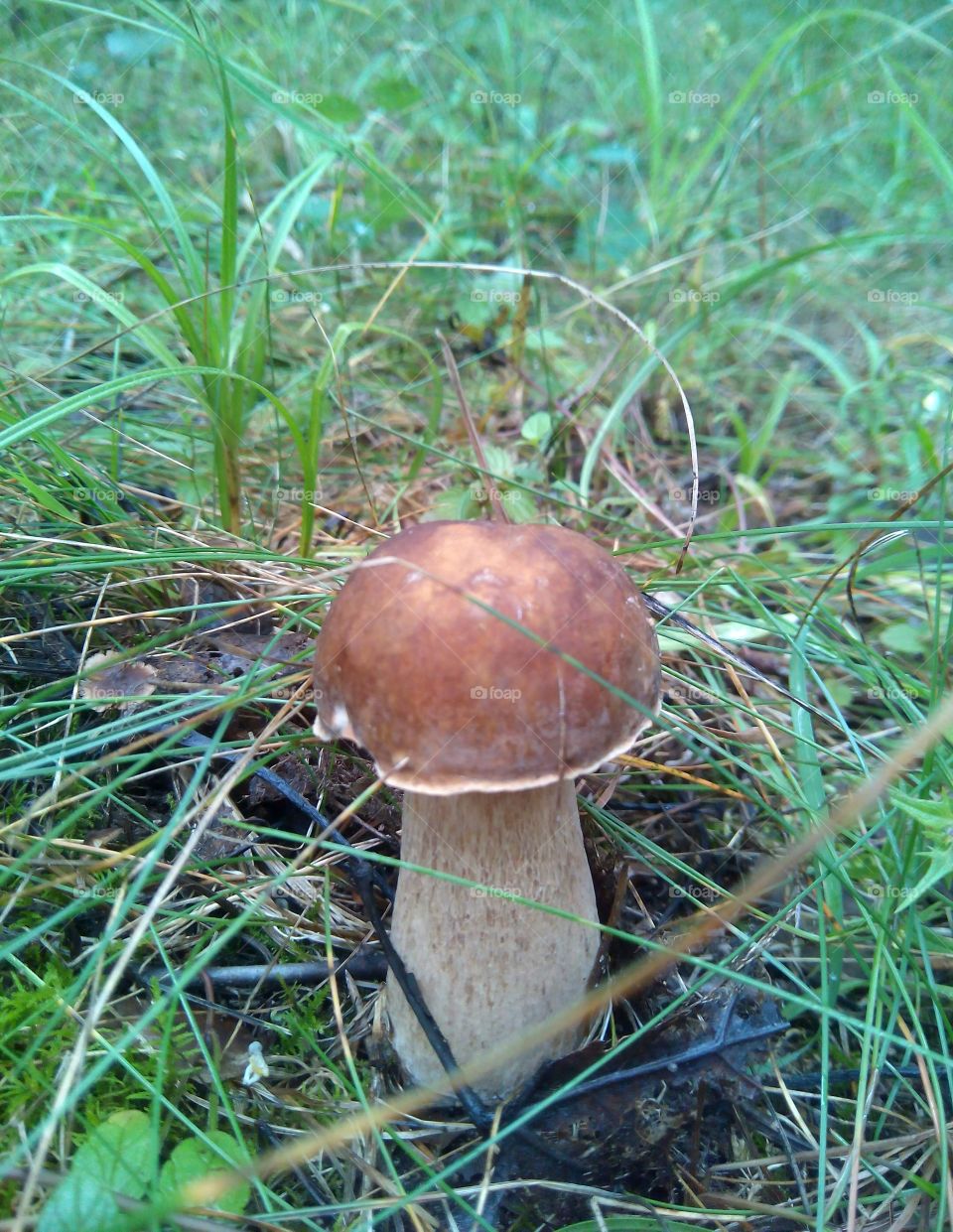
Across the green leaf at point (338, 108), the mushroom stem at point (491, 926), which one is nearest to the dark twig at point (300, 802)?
the mushroom stem at point (491, 926)

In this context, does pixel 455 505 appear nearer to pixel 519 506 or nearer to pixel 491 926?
pixel 519 506

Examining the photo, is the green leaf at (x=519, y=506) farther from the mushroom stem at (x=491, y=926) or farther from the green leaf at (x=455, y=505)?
the mushroom stem at (x=491, y=926)

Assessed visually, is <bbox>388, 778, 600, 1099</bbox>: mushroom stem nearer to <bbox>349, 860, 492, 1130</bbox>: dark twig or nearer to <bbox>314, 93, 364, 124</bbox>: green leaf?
<bbox>349, 860, 492, 1130</bbox>: dark twig

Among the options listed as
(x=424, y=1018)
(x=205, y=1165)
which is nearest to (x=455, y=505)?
(x=424, y=1018)

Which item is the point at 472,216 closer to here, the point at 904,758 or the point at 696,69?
the point at 696,69

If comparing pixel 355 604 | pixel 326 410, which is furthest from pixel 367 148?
pixel 355 604

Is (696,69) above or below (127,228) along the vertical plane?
above
